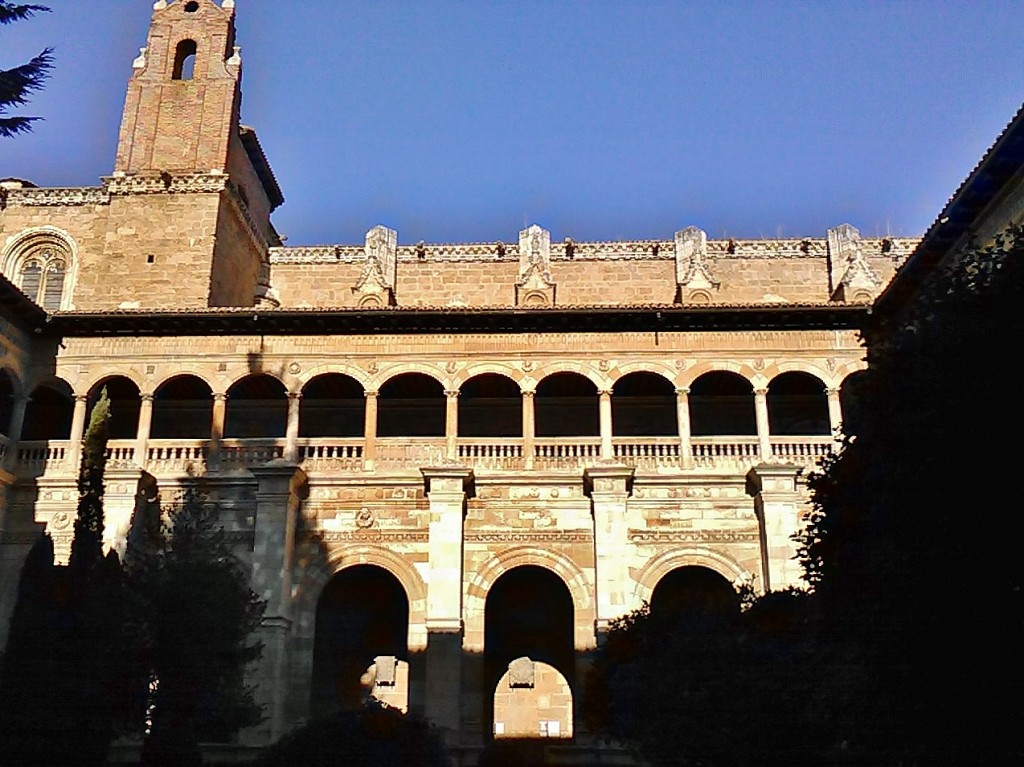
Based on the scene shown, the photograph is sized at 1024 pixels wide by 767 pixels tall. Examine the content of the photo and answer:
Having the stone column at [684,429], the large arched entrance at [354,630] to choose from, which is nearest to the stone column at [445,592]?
the large arched entrance at [354,630]

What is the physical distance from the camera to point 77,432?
2361 cm

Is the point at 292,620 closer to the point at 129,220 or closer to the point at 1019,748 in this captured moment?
the point at 129,220

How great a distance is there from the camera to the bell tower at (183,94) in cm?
2928

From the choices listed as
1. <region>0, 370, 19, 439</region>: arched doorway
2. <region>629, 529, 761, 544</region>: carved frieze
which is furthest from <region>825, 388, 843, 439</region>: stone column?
<region>0, 370, 19, 439</region>: arched doorway

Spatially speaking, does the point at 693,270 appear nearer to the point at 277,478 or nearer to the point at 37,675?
the point at 277,478

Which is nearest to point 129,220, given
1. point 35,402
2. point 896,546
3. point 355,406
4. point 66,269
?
point 66,269

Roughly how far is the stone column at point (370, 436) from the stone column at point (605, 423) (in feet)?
15.8

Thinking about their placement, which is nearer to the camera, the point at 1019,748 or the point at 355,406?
the point at 1019,748

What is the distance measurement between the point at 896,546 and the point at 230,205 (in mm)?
21545

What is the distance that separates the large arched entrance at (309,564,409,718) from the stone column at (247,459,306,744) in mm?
2898

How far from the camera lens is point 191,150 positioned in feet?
96.1

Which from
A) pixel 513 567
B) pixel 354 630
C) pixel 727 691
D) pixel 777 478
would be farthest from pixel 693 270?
pixel 727 691

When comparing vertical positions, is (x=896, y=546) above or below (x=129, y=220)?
below

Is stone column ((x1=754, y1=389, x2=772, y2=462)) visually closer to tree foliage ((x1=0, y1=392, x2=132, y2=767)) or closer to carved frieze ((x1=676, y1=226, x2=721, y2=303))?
carved frieze ((x1=676, y1=226, x2=721, y2=303))
